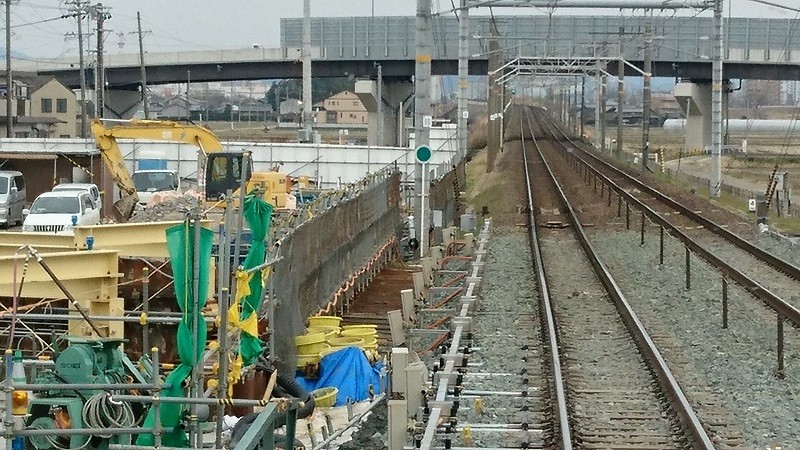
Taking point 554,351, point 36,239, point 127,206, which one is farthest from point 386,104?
point 554,351

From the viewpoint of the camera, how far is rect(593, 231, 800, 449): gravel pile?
1236cm

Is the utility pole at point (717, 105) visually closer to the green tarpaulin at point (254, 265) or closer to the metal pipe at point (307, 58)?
the metal pipe at point (307, 58)

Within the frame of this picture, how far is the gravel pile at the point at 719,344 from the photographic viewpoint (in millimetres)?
12359

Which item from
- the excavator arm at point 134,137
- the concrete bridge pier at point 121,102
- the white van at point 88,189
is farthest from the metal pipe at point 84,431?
the concrete bridge pier at point 121,102

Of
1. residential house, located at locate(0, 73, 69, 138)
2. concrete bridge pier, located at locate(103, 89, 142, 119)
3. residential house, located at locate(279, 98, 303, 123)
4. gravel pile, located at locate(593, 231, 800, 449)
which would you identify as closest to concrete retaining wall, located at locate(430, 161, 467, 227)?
gravel pile, located at locate(593, 231, 800, 449)

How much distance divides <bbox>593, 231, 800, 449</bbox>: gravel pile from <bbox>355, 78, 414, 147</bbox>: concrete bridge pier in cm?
5217

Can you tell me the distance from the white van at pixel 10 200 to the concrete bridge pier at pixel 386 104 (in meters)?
37.6

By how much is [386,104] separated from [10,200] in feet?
161

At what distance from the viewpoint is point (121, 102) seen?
87625 millimetres

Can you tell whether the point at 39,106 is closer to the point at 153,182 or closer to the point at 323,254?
the point at 153,182

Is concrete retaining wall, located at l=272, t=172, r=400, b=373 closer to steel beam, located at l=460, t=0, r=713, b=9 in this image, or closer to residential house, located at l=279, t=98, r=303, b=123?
A: steel beam, located at l=460, t=0, r=713, b=9

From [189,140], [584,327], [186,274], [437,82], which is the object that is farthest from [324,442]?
[437,82]

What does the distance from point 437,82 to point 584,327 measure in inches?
3505

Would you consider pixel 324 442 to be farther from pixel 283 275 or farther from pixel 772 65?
pixel 772 65
